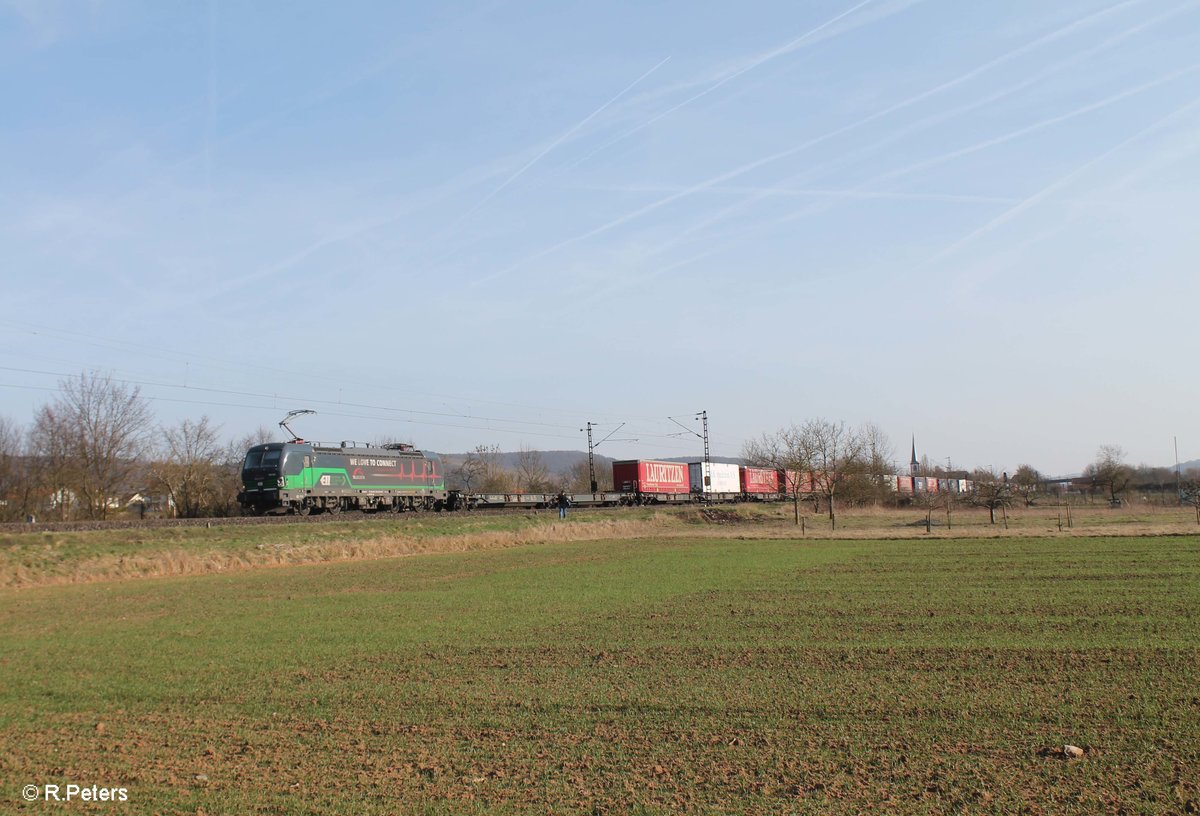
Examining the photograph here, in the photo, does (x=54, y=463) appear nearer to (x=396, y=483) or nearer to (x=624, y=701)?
(x=396, y=483)

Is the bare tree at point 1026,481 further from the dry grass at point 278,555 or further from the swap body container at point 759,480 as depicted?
the dry grass at point 278,555

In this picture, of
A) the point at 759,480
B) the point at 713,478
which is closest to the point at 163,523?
the point at 713,478

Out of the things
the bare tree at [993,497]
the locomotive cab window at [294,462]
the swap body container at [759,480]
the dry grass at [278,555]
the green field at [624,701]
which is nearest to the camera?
the green field at [624,701]

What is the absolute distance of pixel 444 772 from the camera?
297 inches

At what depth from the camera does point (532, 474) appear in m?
120

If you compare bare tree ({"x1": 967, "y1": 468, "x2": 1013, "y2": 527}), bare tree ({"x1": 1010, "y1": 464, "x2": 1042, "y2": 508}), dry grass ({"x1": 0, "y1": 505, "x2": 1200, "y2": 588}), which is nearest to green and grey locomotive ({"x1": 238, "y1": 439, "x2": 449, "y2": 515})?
dry grass ({"x1": 0, "y1": 505, "x2": 1200, "y2": 588})

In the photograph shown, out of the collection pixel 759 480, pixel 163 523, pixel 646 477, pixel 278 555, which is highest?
pixel 646 477

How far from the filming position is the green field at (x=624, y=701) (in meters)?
7.00

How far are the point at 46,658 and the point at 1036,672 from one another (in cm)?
1454

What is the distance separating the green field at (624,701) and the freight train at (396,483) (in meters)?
24.0

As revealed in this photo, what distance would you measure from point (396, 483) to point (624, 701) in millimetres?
44473

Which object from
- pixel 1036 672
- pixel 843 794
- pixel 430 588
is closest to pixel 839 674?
pixel 1036 672

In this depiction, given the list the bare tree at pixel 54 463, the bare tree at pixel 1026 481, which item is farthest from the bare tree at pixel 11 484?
the bare tree at pixel 1026 481

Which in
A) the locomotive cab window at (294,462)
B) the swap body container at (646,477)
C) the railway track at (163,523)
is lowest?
the railway track at (163,523)
